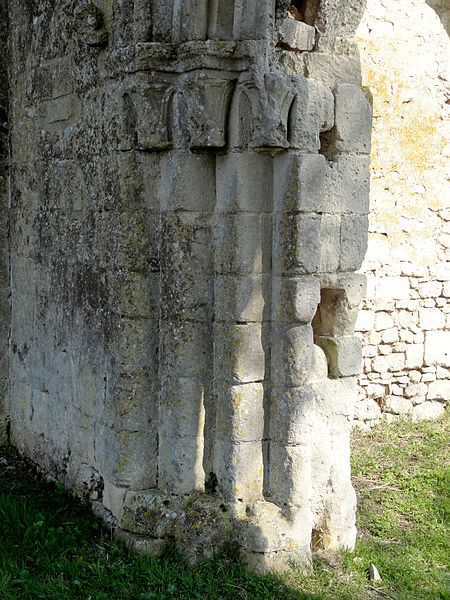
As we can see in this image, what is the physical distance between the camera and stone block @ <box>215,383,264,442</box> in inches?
171

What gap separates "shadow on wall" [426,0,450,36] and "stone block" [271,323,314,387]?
4.95 meters

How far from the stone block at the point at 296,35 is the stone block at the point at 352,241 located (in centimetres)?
96

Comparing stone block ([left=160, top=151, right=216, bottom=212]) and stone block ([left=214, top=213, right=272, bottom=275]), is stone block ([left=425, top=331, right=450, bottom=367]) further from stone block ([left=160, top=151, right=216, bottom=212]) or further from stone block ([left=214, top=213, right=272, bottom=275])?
stone block ([left=160, top=151, right=216, bottom=212])

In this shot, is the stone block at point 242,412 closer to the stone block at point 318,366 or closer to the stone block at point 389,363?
the stone block at point 318,366

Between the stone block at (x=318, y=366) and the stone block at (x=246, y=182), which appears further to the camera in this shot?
the stone block at (x=318, y=366)

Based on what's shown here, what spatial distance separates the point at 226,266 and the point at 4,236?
2.74 m

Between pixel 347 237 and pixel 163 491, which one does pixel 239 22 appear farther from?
pixel 163 491

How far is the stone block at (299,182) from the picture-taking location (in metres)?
4.22

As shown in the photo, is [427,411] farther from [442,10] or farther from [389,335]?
[442,10]

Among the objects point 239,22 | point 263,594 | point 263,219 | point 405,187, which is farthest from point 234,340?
point 405,187

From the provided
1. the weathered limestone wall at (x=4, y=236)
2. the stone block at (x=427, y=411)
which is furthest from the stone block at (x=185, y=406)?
the stone block at (x=427, y=411)

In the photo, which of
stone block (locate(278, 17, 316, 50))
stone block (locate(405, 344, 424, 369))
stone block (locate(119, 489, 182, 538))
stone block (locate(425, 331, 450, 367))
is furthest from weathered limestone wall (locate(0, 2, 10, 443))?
stone block (locate(425, 331, 450, 367))

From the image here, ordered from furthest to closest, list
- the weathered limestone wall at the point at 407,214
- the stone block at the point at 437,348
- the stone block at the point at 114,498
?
the stone block at the point at 437,348, the weathered limestone wall at the point at 407,214, the stone block at the point at 114,498

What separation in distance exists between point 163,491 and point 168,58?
237 cm
